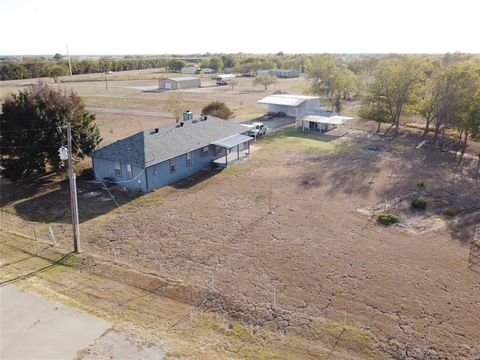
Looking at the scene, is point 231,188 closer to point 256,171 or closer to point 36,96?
point 256,171

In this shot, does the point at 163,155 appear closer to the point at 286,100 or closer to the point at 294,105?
the point at 294,105

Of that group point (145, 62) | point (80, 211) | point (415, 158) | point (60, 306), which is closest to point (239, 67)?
point (145, 62)

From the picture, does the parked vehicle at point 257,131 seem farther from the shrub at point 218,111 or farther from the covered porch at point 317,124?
the shrub at point 218,111

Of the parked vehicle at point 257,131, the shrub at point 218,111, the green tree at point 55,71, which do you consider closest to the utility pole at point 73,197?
the parked vehicle at point 257,131

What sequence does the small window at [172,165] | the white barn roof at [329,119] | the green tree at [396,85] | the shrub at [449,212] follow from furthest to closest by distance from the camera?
1. the white barn roof at [329,119]
2. the green tree at [396,85]
3. the small window at [172,165]
4. the shrub at [449,212]

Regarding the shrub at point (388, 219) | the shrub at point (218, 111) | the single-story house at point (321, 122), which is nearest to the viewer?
the shrub at point (388, 219)

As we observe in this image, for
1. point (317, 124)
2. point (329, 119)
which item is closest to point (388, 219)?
point (329, 119)

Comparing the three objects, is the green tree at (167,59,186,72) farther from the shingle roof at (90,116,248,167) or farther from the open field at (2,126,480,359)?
the open field at (2,126,480,359)

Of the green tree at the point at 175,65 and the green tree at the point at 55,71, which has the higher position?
the green tree at the point at 175,65
